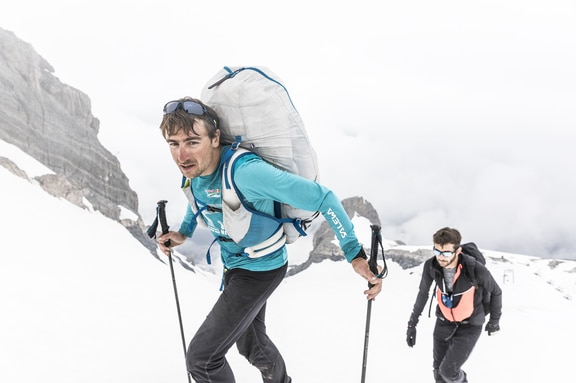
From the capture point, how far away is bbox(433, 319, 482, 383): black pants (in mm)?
6621

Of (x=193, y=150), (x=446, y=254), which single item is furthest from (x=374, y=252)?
(x=446, y=254)

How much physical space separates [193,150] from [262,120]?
74 cm

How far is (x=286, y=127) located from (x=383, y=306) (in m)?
25.1

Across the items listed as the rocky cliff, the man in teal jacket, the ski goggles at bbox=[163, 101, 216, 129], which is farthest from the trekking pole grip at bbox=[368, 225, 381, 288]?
the rocky cliff

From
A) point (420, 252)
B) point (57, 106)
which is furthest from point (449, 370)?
point (57, 106)

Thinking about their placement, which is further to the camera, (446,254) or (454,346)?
(454,346)

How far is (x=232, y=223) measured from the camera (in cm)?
380

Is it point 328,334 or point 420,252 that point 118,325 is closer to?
point 328,334

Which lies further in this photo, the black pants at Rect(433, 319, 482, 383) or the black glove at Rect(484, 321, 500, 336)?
the black glove at Rect(484, 321, 500, 336)

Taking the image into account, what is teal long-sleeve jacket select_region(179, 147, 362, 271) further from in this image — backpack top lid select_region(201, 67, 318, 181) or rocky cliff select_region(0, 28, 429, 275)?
rocky cliff select_region(0, 28, 429, 275)

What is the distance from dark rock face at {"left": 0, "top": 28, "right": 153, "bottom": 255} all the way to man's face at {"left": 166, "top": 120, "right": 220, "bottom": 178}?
141ft

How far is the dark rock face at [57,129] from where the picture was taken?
45.3 metres

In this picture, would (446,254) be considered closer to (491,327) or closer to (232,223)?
(491,327)

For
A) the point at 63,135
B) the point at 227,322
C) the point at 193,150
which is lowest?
the point at 227,322
